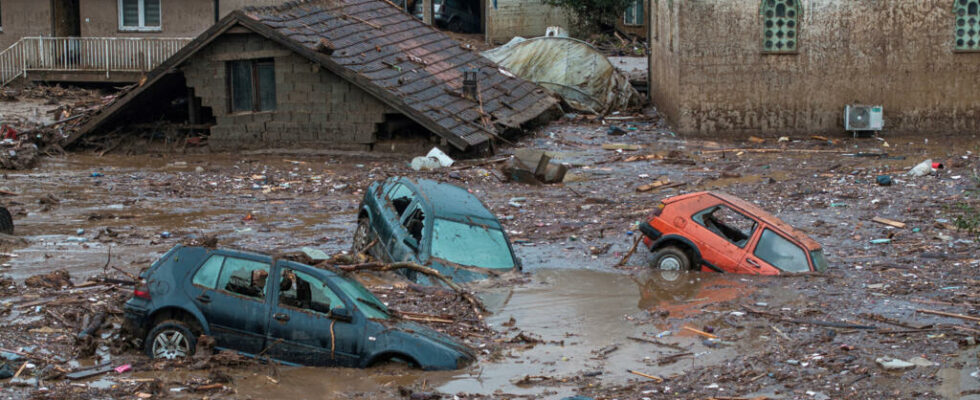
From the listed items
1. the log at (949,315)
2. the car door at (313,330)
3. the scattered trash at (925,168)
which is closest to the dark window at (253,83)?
the scattered trash at (925,168)

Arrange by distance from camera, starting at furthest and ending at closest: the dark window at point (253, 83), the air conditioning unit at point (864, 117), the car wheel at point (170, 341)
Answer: the air conditioning unit at point (864, 117), the dark window at point (253, 83), the car wheel at point (170, 341)

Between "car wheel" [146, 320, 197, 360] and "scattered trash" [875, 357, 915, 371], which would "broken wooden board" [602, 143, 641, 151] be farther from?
"car wheel" [146, 320, 197, 360]

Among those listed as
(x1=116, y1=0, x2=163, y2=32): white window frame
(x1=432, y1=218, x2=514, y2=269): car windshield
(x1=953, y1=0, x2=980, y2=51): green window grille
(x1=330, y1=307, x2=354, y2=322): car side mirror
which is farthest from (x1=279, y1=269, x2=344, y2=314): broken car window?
(x1=116, y1=0, x2=163, y2=32): white window frame

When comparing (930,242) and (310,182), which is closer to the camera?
(930,242)

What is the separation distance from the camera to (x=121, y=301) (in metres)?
11.9

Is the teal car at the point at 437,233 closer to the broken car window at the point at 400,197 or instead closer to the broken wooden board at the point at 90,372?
the broken car window at the point at 400,197

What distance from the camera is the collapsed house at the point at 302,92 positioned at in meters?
23.6

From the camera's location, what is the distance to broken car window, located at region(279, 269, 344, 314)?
10.1 metres

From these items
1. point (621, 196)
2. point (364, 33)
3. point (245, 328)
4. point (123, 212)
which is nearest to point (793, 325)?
point (245, 328)

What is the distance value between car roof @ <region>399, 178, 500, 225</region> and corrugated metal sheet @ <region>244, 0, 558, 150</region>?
7.86 metres

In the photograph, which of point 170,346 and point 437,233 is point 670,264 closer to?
point 437,233

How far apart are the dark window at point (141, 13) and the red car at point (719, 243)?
22.6 m

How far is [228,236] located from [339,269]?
6697 millimetres

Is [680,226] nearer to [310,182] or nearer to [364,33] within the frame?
[310,182]
